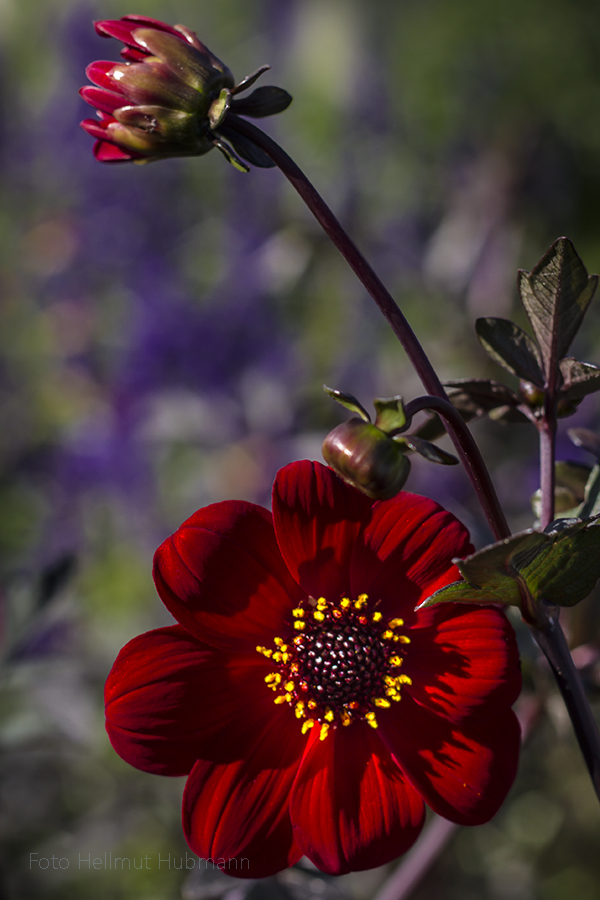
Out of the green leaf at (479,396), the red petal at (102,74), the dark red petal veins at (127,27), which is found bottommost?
the green leaf at (479,396)

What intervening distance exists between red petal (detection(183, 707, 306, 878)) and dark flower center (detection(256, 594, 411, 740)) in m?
0.03

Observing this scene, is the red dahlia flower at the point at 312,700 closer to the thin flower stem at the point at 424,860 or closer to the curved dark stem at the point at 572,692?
the curved dark stem at the point at 572,692

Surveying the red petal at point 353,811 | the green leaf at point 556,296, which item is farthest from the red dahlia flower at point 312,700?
the green leaf at point 556,296

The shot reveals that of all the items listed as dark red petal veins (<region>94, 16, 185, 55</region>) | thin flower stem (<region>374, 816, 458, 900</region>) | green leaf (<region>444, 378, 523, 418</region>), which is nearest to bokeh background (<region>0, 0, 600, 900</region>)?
thin flower stem (<region>374, 816, 458, 900</region>)

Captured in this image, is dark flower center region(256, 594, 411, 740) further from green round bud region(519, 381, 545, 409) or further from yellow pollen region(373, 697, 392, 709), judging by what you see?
green round bud region(519, 381, 545, 409)

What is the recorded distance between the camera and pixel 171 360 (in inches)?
46.7

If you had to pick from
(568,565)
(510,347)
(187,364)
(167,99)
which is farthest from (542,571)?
(187,364)

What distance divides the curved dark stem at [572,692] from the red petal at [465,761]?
0.03m

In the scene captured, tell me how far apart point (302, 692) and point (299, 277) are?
932mm

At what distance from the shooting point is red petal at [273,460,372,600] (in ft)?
1.20

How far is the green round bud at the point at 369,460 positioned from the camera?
1.00ft

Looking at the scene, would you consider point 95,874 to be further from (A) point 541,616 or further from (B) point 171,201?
(B) point 171,201

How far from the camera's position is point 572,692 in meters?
0.35

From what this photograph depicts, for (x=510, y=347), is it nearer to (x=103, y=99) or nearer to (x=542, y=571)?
(x=542, y=571)
